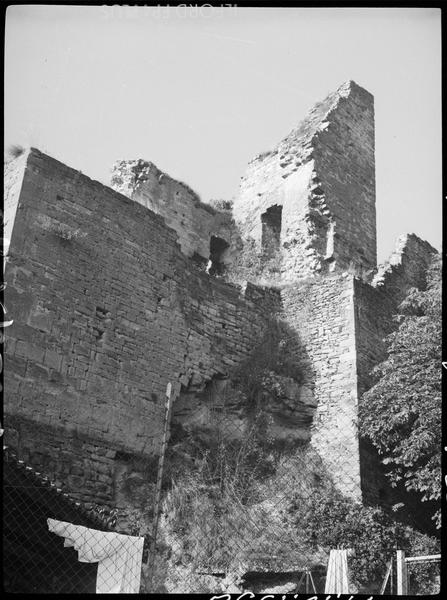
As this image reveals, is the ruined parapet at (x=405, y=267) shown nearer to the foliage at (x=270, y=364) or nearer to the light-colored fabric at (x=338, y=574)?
the foliage at (x=270, y=364)

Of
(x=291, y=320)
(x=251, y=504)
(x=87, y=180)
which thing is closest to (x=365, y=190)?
(x=291, y=320)

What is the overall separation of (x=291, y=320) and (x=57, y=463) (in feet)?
17.9

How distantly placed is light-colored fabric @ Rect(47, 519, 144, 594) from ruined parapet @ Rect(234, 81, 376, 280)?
28.7ft

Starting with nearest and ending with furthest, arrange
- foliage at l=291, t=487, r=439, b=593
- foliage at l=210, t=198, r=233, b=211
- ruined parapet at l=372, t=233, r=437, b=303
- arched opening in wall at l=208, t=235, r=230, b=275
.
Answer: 1. foliage at l=291, t=487, r=439, b=593
2. ruined parapet at l=372, t=233, r=437, b=303
3. arched opening in wall at l=208, t=235, r=230, b=275
4. foliage at l=210, t=198, r=233, b=211

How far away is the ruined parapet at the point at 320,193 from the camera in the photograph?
1648 cm

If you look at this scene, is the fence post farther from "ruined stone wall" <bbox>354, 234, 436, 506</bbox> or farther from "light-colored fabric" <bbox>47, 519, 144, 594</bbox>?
"ruined stone wall" <bbox>354, 234, 436, 506</bbox>

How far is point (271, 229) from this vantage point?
58.3ft

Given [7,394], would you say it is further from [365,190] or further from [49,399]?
[365,190]

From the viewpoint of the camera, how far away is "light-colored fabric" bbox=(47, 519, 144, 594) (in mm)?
8055

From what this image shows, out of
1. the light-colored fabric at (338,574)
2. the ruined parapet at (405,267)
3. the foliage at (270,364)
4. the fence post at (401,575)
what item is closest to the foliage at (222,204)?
the ruined parapet at (405,267)

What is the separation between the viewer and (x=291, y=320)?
48.0 ft

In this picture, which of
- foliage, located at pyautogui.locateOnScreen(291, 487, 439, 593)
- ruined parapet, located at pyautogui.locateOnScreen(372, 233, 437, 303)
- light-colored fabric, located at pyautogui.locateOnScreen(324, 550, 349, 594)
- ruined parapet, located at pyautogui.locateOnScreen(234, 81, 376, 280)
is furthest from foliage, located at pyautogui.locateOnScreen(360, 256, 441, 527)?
ruined parapet, located at pyautogui.locateOnScreen(234, 81, 376, 280)

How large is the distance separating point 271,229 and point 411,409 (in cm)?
675

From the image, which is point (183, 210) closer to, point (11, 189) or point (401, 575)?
point (11, 189)
